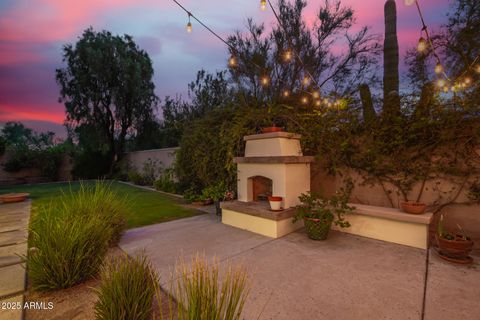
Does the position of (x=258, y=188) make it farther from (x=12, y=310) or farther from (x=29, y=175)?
(x=29, y=175)

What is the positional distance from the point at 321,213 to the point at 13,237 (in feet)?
16.3

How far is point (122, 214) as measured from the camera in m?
3.44

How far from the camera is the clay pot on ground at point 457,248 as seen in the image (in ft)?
8.03

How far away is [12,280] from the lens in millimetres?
2266

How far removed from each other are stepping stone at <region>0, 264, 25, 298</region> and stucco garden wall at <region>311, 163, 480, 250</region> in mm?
4504

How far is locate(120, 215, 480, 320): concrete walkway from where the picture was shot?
1.74 m

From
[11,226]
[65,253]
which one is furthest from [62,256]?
[11,226]

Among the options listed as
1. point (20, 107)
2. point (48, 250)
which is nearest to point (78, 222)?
point (48, 250)

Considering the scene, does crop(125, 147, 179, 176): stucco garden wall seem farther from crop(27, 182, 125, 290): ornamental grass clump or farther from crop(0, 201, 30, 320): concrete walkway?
crop(27, 182, 125, 290): ornamental grass clump

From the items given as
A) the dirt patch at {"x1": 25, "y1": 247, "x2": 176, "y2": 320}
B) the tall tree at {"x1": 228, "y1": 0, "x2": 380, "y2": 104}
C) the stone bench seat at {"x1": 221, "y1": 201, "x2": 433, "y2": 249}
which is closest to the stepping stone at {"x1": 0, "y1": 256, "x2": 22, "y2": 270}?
the dirt patch at {"x1": 25, "y1": 247, "x2": 176, "y2": 320}

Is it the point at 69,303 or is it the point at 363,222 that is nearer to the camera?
the point at 69,303

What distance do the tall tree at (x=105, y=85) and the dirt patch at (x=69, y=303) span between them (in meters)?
12.1

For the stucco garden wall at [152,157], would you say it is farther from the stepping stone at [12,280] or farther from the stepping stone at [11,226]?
the stepping stone at [12,280]

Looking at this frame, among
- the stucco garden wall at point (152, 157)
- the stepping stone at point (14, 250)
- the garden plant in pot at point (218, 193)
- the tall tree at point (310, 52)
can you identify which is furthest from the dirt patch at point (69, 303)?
the tall tree at point (310, 52)
